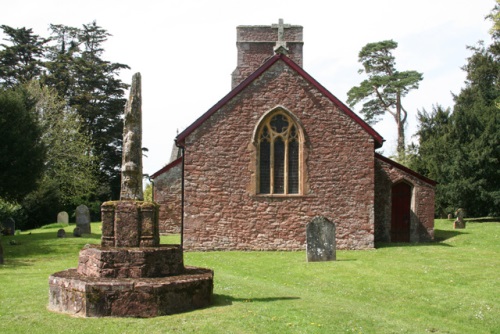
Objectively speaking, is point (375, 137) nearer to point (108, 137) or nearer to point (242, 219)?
point (242, 219)

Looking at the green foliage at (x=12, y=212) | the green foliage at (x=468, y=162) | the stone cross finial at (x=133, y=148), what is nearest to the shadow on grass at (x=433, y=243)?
the green foliage at (x=468, y=162)

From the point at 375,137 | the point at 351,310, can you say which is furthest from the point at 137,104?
the point at 375,137

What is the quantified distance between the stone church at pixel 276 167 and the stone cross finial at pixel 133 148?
31.1ft

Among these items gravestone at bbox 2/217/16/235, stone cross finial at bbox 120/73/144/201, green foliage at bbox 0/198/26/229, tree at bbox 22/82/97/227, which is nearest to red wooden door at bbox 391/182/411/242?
stone cross finial at bbox 120/73/144/201

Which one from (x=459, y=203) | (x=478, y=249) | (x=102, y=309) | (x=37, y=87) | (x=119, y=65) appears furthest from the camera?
(x=119, y=65)

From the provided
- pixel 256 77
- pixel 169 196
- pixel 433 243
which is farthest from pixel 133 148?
pixel 169 196

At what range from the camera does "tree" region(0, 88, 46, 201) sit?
83.3 ft

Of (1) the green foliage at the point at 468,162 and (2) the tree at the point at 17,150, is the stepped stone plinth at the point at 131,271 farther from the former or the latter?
(1) the green foliage at the point at 468,162

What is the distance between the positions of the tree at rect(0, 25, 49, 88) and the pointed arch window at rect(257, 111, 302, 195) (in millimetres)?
33157

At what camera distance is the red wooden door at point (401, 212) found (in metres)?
22.4

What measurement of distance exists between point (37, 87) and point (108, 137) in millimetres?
9591

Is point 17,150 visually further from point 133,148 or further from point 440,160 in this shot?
point 440,160

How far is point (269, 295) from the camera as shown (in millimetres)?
10891

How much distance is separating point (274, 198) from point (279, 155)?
1.64 m
